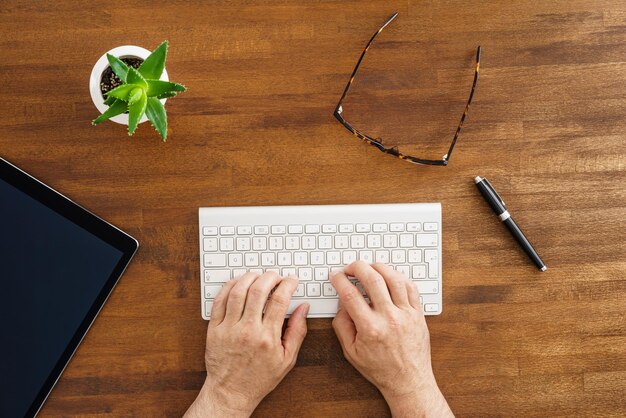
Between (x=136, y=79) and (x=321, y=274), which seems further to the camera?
(x=321, y=274)

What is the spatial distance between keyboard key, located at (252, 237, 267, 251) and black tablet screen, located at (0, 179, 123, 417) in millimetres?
271

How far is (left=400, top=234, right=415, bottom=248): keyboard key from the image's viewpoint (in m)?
0.98

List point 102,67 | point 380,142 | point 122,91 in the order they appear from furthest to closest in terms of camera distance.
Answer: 1. point 380,142
2. point 102,67
3. point 122,91

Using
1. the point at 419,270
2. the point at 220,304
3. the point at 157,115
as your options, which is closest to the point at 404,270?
the point at 419,270

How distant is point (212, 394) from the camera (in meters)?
0.98

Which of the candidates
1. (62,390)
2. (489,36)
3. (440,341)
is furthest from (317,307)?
(489,36)

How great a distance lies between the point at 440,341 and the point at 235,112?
1.93ft

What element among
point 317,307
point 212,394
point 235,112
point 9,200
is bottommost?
point 212,394

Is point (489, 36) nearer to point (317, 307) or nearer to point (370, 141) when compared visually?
point (370, 141)

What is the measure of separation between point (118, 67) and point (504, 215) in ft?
2.37

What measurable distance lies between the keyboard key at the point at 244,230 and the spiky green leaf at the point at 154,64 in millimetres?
302

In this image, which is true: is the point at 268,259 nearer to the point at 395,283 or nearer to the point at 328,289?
the point at 328,289

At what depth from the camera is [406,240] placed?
978 mm

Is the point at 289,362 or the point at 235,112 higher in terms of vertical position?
the point at 235,112
